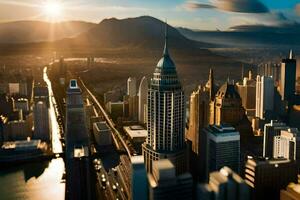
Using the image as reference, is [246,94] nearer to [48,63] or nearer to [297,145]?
[297,145]

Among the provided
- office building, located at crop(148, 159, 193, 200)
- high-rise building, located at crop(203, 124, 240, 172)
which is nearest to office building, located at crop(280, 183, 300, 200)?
office building, located at crop(148, 159, 193, 200)

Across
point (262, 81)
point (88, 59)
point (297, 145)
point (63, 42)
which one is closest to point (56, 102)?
point (88, 59)

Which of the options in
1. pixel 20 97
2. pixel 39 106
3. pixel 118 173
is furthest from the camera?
pixel 20 97

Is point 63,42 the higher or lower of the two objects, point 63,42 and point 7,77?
the higher

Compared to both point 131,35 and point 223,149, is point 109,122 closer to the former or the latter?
point 131,35

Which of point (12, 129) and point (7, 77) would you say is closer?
point (12, 129)

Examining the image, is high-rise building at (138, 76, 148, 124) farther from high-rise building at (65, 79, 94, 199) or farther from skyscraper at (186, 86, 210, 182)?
Answer: skyscraper at (186, 86, 210, 182)

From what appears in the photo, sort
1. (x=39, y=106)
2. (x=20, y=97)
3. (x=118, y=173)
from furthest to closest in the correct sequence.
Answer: (x=20, y=97), (x=39, y=106), (x=118, y=173)
